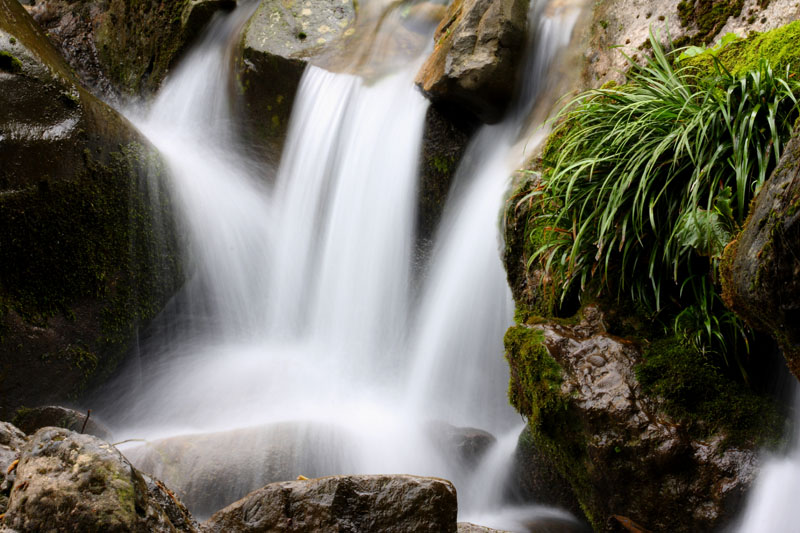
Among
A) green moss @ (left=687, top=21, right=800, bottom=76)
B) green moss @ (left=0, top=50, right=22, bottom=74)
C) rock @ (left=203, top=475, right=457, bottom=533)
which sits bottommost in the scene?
rock @ (left=203, top=475, right=457, bottom=533)

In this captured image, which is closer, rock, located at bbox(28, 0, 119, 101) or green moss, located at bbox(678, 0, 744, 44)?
green moss, located at bbox(678, 0, 744, 44)

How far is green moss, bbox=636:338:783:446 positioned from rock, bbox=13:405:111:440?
395 cm

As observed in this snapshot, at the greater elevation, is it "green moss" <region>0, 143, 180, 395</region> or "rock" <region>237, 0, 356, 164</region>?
"rock" <region>237, 0, 356, 164</region>

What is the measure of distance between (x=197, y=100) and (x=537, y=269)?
5746 mm

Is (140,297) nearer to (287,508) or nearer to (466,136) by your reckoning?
(466,136)

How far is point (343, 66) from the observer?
6.82m

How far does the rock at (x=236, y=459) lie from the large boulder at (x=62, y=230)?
54.8 inches

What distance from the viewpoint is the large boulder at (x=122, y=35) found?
26.6ft

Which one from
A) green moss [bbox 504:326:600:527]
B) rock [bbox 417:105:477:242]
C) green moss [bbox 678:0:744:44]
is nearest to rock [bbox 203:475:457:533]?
green moss [bbox 504:326:600:527]

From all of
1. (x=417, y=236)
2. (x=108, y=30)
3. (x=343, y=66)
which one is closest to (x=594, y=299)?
(x=417, y=236)

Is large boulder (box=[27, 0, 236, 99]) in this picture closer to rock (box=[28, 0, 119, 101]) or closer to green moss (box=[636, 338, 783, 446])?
rock (box=[28, 0, 119, 101])

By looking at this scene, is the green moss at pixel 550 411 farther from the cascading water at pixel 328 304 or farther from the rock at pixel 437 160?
the rock at pixel 437 160

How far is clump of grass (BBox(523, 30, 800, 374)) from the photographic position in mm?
2428

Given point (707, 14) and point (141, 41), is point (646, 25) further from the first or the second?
point (141, 41)
